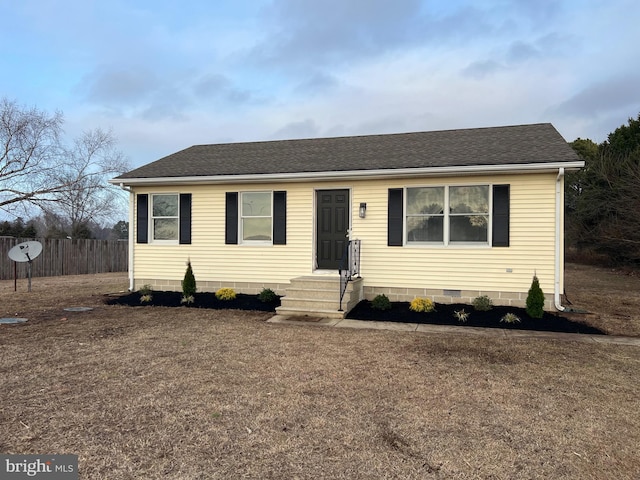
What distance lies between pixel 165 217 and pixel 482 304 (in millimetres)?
7828

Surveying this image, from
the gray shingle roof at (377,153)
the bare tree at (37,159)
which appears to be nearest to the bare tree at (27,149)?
the bare tree at (37,159)

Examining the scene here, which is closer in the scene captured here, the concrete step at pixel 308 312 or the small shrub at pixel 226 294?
the concrete step at pixel 308 312

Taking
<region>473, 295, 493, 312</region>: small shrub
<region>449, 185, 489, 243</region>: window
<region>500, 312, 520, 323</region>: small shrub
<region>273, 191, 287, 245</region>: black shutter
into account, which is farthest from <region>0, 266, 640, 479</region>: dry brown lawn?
<region>273, 191, 287, 245</region>: black shutter

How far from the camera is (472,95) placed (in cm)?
1698

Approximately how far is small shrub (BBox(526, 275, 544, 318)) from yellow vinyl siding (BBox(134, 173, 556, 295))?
623 millimetres

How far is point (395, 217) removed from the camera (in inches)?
337

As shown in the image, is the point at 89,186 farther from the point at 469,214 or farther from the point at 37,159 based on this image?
the point at 469,214

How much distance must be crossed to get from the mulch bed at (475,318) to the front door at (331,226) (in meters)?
1.50

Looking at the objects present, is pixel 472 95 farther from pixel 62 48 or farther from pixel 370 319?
pixel 62 48

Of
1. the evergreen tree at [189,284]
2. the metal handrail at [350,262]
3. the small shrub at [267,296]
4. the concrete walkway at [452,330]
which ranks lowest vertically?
the concrete walkway at [452,330]

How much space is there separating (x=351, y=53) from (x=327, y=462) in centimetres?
1765

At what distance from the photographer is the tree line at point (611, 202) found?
17.1 meters

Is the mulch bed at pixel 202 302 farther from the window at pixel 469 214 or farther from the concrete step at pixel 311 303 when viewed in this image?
the window at pixel 469 214

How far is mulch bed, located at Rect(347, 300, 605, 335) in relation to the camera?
6.64 m
